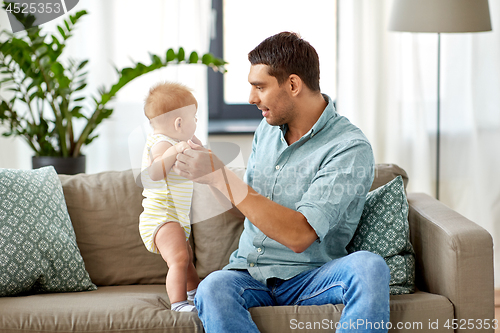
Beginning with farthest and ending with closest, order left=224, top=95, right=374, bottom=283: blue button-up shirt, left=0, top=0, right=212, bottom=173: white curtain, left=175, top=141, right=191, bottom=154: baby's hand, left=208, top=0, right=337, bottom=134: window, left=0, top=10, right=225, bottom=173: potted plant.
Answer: left=208, top=0, right=337, bottom=134: window → left=0, top=0, right=212, bottom=173: white curtain → left=0, top=10, right=225, bottom=173: potted plant → left=224, top=95, right=374, bottom=283: blue button-up shirt → left=175, top=141, right=191, bottom=154: baby's hand

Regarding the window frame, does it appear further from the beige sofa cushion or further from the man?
the man

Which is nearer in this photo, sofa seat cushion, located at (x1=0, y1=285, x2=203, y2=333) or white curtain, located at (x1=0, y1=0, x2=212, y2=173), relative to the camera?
sofa seat cushion, located at (x1=0, y1=285, x2=203, y2=333)

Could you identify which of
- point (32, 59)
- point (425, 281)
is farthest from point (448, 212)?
point (32, 59)

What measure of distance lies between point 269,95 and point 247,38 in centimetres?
159

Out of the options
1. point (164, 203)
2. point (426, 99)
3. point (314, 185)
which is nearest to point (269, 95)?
point (314, 185)

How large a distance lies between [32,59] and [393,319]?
6.26 ft

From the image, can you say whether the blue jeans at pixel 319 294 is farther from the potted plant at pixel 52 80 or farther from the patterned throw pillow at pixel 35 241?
the potted plant at pixel 52 80

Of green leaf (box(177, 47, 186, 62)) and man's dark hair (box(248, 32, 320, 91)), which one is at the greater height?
green leaf (box(177, 47, 186, 62))

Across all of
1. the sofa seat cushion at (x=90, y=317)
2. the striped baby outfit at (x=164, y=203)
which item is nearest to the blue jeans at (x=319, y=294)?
the sofa seat cushion at (x=90, y=317)

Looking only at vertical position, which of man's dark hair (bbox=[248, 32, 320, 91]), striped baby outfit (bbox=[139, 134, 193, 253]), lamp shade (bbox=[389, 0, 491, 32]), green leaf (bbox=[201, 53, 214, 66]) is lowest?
striped baby outfit (bbox=[139, 134, 193, 253])

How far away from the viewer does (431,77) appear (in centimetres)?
271

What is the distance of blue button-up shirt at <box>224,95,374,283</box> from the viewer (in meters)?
1.35

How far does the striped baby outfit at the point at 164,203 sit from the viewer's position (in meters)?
1.46

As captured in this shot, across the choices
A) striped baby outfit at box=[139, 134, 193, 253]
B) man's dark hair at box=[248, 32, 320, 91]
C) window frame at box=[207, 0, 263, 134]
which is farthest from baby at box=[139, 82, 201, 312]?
window frame at box=[207, 0, 263, 134]
